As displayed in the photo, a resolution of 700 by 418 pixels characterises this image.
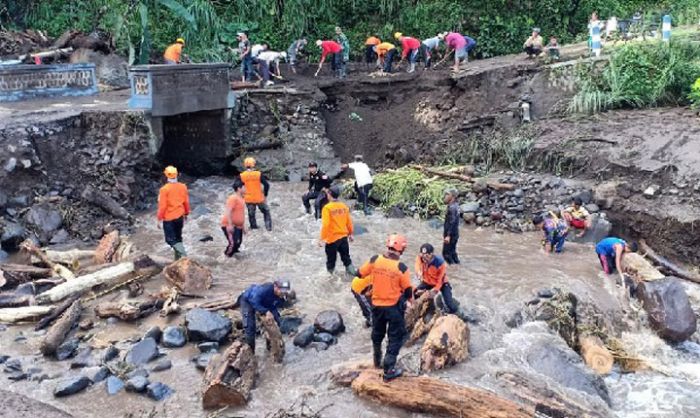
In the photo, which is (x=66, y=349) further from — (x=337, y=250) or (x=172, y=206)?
(x=337, y=250)

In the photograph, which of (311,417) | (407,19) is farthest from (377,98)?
(311,417)

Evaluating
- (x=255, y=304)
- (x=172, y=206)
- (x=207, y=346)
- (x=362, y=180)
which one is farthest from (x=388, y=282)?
(x=362, y=180)

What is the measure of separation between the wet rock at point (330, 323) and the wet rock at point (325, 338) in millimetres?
94

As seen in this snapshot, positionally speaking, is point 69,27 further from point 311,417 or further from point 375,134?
point 311,417

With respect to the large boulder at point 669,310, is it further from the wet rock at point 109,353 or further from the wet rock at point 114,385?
the wet rock at point 109,353

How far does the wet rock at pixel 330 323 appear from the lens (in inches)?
352

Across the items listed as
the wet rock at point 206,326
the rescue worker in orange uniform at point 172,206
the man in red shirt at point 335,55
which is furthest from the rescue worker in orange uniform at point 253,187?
the man in red shirt at point 335,55

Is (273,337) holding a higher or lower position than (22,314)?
higher

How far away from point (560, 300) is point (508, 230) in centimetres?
405

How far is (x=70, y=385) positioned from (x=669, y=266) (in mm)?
9882

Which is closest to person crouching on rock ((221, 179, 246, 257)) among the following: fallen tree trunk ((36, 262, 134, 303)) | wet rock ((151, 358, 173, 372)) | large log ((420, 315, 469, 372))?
fallen tree trunk ((36, 262, 134, 303))

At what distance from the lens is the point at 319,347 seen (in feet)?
28.3

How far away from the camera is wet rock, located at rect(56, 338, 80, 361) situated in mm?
8462

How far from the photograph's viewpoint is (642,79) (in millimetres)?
16016
